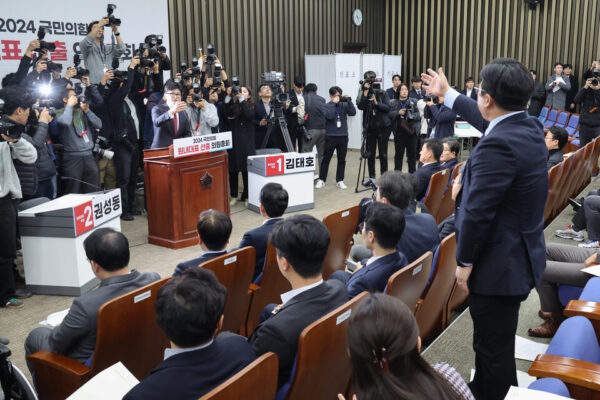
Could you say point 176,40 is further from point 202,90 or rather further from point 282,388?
point 282,388

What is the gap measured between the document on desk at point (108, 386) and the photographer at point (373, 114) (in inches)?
226

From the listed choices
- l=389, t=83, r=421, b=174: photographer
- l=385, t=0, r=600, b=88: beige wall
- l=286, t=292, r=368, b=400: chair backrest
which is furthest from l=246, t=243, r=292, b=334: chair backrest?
l=385, t=0, r=600, b=88: beige wall

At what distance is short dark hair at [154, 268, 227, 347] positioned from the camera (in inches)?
57.9

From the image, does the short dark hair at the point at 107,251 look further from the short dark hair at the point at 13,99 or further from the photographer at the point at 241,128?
the photographer at the point at 241,128

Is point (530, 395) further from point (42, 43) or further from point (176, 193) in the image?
point (42, 43)

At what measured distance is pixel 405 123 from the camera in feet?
24.3

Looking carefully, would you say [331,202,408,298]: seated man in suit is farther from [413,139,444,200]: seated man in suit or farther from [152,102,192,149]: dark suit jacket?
[152,102,192,149]: dark suit jacket

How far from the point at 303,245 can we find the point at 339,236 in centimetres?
144

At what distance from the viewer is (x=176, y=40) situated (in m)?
7.80

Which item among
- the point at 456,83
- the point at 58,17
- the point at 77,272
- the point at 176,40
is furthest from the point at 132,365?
the point at 456,83

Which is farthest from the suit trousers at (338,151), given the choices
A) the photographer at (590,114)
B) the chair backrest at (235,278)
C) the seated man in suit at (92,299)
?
the seated man in suit at (92,299)

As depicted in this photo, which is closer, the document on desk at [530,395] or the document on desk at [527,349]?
the document on desk at [530,395]

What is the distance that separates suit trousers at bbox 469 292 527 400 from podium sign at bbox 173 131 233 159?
3.25 metres

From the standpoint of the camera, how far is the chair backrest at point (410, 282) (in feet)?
6.70
